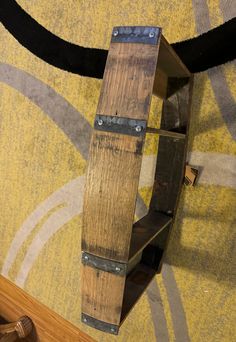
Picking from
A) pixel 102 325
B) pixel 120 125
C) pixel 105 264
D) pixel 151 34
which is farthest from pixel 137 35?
pixel 102 325

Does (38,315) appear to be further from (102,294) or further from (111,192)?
(111,192)

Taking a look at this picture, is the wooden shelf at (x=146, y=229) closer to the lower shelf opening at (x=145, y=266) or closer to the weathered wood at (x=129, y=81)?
the lower shelf opening at (x=145, y=266)

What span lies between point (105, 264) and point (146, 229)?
25 cm

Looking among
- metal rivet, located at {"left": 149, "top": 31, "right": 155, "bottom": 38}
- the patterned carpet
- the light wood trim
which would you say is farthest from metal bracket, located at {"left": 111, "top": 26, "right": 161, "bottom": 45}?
the light wood trim

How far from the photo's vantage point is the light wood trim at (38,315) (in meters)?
1.42

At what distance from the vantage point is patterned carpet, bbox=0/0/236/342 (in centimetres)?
102

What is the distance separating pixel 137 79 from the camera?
2.13ft

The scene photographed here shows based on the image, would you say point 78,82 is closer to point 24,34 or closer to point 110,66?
point 24,34

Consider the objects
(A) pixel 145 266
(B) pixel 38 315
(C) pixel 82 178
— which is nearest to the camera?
(A) pixel 145 266

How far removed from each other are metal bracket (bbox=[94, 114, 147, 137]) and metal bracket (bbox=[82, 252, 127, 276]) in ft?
0.89

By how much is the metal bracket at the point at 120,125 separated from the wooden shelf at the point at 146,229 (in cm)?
28

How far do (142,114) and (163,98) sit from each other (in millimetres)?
424

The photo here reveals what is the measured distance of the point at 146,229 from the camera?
0.92 m

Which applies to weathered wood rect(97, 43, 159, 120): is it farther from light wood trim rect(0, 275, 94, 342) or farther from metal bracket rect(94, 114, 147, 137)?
light wood trim rect(0, 275, 94, 342)
